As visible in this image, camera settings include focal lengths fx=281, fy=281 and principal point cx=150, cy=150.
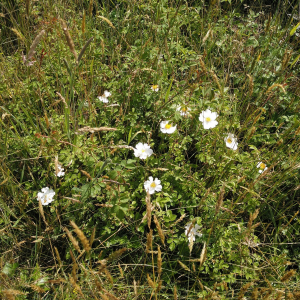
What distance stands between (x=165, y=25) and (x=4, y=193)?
1813 millimetres

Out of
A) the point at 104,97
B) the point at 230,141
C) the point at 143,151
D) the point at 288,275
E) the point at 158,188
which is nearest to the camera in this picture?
the point at 288,275

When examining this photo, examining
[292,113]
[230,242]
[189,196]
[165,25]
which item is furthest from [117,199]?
[292,113]

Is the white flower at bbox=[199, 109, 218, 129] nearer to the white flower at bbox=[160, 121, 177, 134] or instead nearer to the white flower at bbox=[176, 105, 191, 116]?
the white flower at bbox=[176, 105, 191, 116]

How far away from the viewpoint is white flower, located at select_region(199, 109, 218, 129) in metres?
1.99

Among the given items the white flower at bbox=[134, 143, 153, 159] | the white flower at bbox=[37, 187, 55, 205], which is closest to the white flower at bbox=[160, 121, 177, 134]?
the white flower at bbox=[134, 143, 153, 159]

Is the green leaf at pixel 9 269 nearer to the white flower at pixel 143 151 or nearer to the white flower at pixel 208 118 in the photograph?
the white flower at pixel 143 151

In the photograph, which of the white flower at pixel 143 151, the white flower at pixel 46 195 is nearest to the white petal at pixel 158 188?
the white flower at pixel 143 151

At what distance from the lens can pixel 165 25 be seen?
7.80ft

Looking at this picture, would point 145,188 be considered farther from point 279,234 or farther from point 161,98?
point 279,234

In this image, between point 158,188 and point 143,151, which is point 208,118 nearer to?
point 143,151


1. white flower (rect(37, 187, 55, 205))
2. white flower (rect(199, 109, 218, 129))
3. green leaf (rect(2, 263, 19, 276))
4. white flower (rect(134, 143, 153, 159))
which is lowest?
green leaf (rect(2, 263, 19, 276))

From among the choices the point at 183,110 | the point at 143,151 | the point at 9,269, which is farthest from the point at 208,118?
the point at 9,269

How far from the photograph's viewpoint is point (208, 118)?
203 centimetres

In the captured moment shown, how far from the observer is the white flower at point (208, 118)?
1.99m
